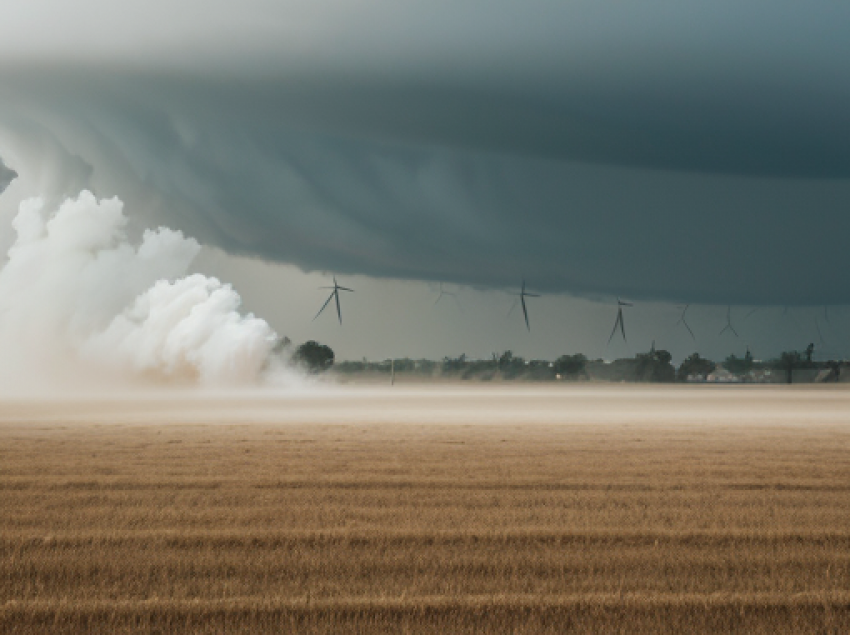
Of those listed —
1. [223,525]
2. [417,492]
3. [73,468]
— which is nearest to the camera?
[223,525]

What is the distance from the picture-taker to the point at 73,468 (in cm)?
2866

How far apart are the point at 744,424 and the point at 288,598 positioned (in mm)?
47228

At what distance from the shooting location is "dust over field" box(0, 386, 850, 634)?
1270 centimetres

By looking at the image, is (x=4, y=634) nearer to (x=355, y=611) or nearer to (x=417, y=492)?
(x=355, y=611)

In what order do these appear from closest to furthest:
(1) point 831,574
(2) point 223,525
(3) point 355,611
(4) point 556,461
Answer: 1. (3) point 355,611
2. (1) point 831,574
3. (2) point 223,525
4. (4) point 556,461

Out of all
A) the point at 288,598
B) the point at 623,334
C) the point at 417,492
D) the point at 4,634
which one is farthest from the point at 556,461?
the point at 623,334

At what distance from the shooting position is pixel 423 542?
56.3 feet

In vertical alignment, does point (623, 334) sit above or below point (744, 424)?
above

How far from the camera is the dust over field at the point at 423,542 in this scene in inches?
500

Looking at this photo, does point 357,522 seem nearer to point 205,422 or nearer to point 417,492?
point 417,492

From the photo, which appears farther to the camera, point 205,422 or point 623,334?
point 623,334

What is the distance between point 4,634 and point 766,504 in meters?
17.2

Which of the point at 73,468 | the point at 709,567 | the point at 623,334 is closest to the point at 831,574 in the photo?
the point at 709,567

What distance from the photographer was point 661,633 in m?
12.0
